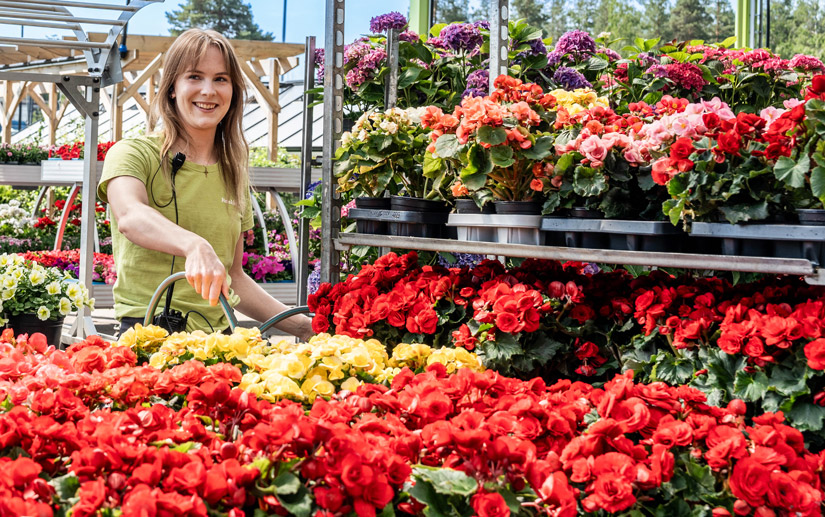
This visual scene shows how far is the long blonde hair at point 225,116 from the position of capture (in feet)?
6.97

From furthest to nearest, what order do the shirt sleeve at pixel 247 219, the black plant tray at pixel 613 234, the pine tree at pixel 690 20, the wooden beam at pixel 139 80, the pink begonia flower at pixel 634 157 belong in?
the wooden beam at pixel 139 80, the pine tree at pixel 690 20, the shirt sleeve at pixel 247 219, the pink begonia flower at pixel 634 157, the black plant tray at pixel 613 234

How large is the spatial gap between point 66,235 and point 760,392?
6879mm

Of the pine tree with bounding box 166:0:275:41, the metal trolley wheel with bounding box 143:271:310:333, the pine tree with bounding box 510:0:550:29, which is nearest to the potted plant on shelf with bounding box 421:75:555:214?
the metal trolley wheel with bounding box 143:271:310:333

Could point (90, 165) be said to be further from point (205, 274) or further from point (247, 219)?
point (205, 274)

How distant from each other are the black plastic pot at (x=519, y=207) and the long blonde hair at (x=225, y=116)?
3.12 feet

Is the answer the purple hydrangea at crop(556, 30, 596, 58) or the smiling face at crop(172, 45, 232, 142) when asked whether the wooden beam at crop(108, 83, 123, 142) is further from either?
the smiling face at crop(172, 45, 232, 142)

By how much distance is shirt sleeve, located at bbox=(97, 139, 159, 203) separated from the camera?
2.01m

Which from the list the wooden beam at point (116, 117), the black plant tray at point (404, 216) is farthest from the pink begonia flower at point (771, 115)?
the wooden beam at point (116, 117)

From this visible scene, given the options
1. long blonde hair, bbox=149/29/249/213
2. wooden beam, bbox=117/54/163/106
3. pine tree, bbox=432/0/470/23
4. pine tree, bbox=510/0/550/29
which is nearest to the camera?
long blonde hair, bbox=149/29/249/213

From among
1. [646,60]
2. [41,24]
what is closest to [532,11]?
[646,60]

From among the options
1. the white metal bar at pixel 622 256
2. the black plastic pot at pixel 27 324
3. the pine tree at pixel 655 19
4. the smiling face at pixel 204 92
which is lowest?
the black plastic pot at pixel 27 324

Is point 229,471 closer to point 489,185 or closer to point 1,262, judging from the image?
point 489,185

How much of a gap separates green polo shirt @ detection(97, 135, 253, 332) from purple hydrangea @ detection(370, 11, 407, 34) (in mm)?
1125

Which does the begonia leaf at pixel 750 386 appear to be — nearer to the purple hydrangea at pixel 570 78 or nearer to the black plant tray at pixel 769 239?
the black plant tray at pixel 769 239
